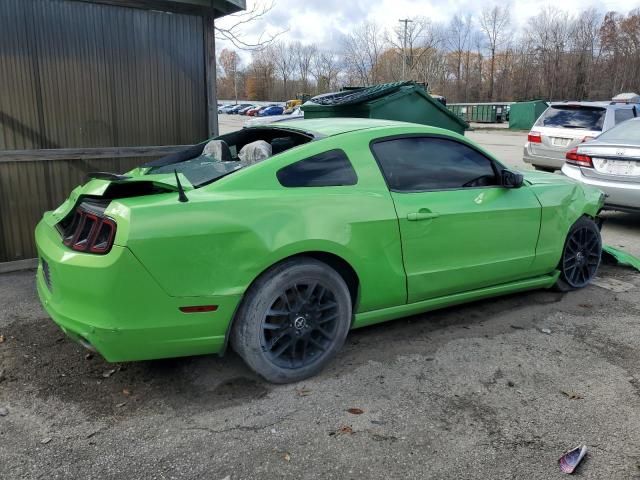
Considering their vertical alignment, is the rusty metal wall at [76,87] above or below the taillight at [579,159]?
Answer: above

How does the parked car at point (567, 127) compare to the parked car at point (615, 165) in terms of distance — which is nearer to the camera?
the parked car at point (615, 165)

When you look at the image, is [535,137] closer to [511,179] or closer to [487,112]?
[511,179]

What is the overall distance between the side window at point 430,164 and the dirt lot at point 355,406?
1.11m

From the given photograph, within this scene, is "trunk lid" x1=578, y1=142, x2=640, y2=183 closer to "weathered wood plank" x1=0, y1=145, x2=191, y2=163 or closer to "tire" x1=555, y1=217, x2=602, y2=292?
"tire" x1=555, y1=217, x2=602, y2=292

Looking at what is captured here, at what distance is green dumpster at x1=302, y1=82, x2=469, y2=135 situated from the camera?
19.1ft

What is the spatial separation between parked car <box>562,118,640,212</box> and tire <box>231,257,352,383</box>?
510 centimetres

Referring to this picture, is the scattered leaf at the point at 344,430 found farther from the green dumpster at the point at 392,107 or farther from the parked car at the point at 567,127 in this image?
the parked car at the point at 567,127

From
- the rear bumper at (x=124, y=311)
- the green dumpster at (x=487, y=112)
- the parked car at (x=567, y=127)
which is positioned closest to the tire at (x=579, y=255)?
the rear bumper at (x=124, y=311)

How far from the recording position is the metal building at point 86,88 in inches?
215

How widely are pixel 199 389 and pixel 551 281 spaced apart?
310 cm

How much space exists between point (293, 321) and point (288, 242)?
50 centimetres

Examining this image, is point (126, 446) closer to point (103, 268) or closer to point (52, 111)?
point (103, 268)

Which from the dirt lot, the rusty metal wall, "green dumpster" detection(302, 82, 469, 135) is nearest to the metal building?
the rusty metal wall

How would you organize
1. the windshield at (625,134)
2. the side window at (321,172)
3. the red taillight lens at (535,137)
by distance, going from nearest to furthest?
1. the side window at (321,172)
2. the windshield at (625,134)
3. the red taillight lens at (535,137)
